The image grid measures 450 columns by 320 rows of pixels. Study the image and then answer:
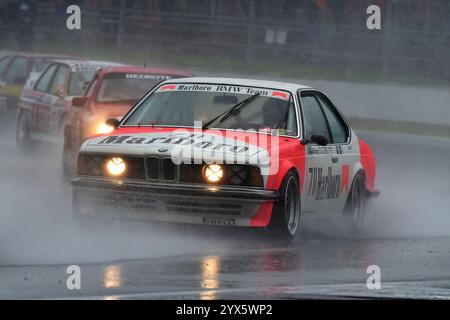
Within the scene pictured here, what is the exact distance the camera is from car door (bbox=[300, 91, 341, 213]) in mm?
10391

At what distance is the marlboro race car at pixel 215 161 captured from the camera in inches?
372

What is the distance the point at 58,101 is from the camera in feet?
54.9

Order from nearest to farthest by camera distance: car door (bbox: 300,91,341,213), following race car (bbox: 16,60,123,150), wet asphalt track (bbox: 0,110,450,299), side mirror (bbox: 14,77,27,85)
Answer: wet asphalt track (bbox: 0,110,450,299), car door (bbox: 300,91,341,213), following race car (bbox: 16,60,123,150), side mirror (bbox: 14,77,27,85)

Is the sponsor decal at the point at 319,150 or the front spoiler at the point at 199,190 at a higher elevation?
the sponsor decal at the point at 319,150

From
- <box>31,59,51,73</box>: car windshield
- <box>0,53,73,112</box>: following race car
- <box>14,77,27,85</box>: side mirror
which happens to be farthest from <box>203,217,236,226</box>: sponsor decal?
<box>31,59,51,73</box>: car windshield

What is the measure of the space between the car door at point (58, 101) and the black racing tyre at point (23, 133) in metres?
0.83

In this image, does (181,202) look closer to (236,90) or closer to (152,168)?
(152,168)

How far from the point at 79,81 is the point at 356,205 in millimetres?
6888

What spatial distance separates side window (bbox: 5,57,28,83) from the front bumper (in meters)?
15.3

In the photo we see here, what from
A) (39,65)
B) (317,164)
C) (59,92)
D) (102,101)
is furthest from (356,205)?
(39,65)

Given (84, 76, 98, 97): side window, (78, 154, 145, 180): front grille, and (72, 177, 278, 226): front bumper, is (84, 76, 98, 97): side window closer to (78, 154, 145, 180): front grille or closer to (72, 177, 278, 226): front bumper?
(78, 154, 145, 180): front grille

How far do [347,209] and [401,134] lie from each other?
1512 centimetres

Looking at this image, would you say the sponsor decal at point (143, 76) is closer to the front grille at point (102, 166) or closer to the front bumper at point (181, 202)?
the front grille at point (102, 166)

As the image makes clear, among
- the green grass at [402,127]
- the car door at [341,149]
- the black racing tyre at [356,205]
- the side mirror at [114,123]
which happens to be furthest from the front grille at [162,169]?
the green grass at [402,127]
